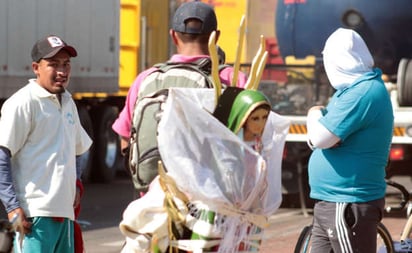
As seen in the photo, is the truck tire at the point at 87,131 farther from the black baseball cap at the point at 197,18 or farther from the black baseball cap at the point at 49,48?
the black baseball cap at the point at 197,18

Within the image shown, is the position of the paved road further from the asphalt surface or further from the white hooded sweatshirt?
the white hooded sweatshirt

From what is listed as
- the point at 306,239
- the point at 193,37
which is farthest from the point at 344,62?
the point at 306,239

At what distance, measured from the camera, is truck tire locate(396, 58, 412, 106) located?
1401 cm

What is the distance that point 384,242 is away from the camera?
8.88 m

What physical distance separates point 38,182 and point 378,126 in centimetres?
181

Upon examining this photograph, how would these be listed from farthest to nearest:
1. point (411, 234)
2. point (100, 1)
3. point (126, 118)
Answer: point (100, 1)
point (411, 234)
point (126, 118)

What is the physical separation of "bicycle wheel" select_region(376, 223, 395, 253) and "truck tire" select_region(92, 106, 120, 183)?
10.7 metres

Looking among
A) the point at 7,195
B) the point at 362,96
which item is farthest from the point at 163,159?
the point at 362,96

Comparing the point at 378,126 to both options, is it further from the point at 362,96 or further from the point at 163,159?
the point at 163,159

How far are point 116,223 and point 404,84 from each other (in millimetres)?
3572

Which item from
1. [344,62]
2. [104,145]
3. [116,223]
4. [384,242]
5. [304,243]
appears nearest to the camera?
[344,62]

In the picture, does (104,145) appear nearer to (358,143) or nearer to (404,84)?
(404,84)

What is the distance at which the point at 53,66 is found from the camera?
648cm

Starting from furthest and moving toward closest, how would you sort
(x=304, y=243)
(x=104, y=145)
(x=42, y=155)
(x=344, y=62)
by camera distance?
1. (x=104, y=145)
2. (x=304, y=243)
3. (x=344, y=62)
4. (x=42, y=155)
